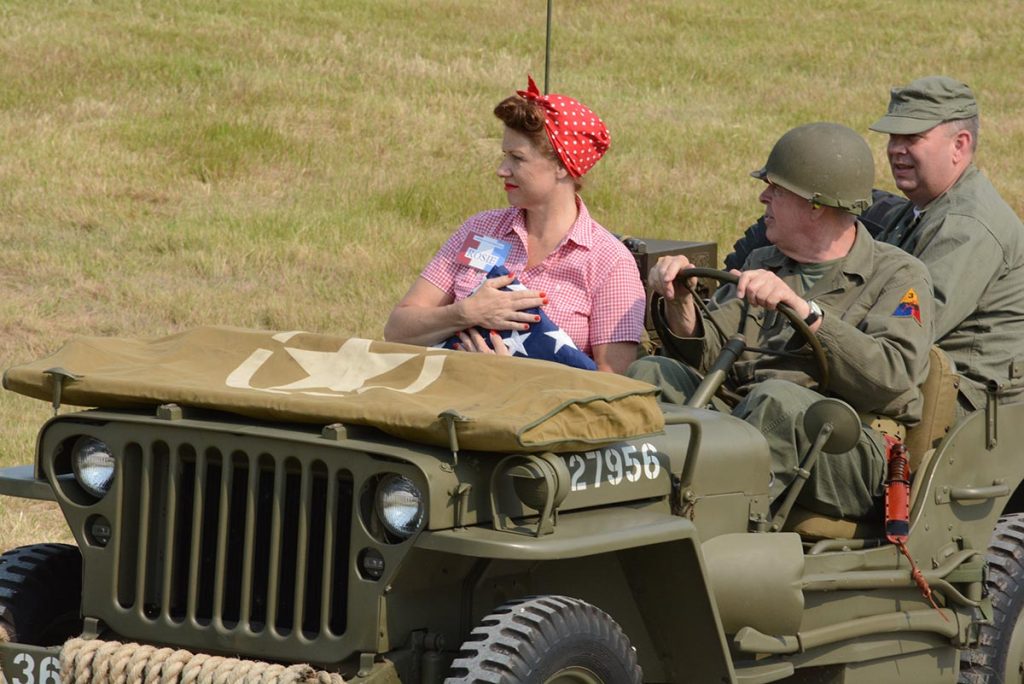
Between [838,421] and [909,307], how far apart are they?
69 centimetres

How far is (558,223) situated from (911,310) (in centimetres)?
126

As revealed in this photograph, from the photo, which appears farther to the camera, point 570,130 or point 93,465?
point 570,130

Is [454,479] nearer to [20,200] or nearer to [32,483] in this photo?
[32,483]

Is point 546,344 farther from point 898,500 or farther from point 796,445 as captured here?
point 898,500

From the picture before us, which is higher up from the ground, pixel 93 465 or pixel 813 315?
pixel 813 315

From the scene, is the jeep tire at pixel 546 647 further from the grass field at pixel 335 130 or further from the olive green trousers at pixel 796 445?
the grass field at pixel 335 130

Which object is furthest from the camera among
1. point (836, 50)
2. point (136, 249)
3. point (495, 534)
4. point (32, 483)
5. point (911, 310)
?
point (836, 50)

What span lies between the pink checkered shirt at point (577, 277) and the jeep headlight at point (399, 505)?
76.3 inches

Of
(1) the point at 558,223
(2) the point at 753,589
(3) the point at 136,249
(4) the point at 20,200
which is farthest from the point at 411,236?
(2) the point at 753,589

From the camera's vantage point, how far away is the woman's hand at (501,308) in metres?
5.52

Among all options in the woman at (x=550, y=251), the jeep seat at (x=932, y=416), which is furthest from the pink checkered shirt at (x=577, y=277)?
the jeep seat at (x=932, y=416)

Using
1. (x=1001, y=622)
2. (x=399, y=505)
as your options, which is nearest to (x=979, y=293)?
(x=1001, y=622)

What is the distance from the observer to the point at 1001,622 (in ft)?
19.0

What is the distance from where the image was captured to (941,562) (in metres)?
5.61
